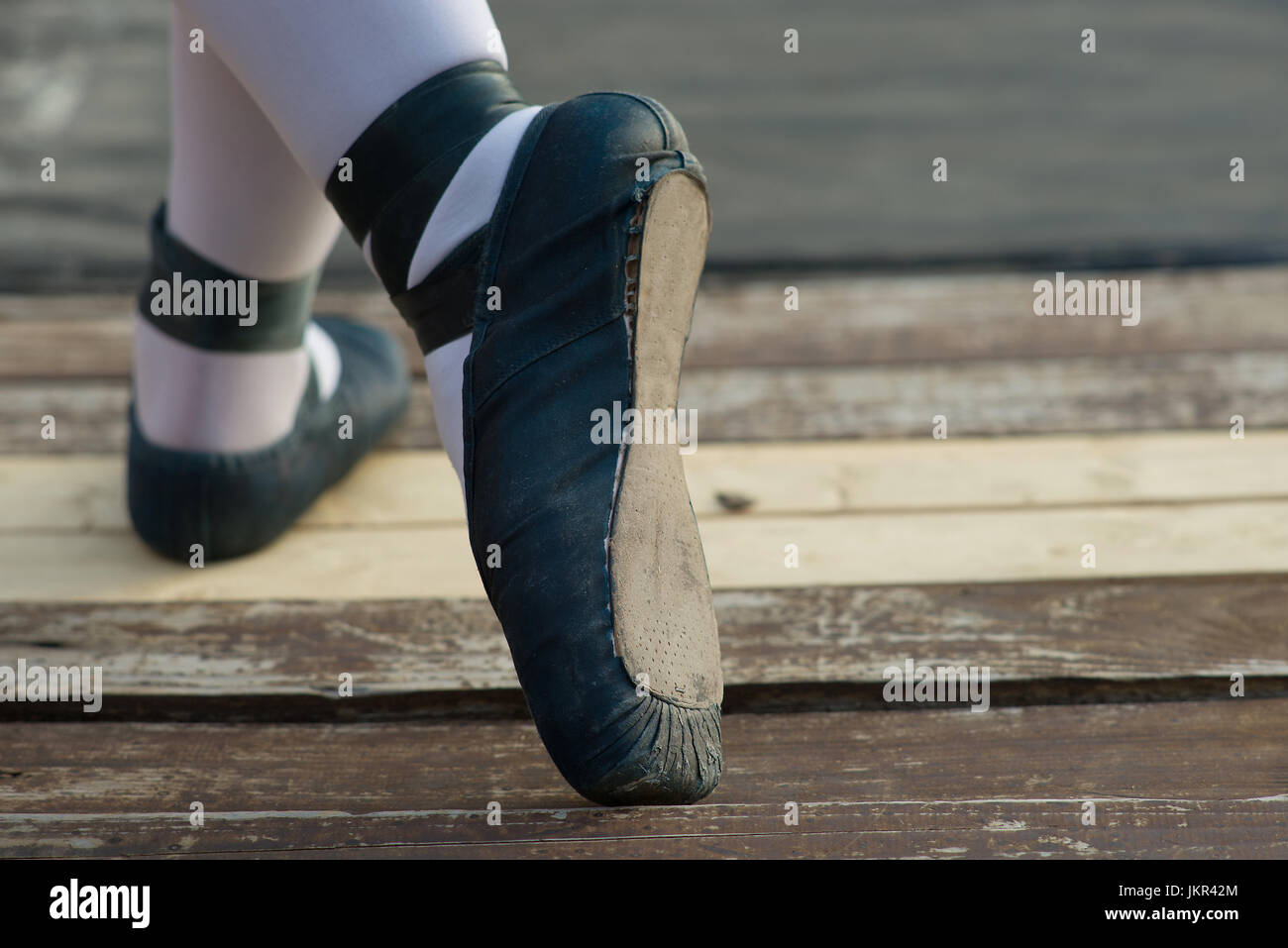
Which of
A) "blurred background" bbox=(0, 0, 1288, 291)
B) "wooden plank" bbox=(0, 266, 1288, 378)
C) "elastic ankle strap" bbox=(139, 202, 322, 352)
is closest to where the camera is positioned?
"elastic ankle strap" bbox=(139, 202, 322, 352)

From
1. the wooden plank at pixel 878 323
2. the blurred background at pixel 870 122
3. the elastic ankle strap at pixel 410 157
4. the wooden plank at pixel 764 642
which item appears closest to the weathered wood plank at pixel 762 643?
the wooden plank at pixel 764 642

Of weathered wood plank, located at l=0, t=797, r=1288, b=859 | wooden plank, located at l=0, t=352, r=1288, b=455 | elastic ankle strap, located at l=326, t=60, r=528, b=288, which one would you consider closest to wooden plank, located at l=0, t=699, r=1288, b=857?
weathered wood plank, located at l=0, t=797, r=1288, b=859

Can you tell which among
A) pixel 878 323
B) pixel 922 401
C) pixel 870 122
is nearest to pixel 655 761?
pixel 922 401

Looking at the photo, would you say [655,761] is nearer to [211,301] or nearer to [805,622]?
[805,622]

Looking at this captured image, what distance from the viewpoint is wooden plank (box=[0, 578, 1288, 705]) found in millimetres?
888

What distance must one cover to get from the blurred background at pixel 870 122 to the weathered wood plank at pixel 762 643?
2.66 feet

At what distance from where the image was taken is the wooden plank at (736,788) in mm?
720

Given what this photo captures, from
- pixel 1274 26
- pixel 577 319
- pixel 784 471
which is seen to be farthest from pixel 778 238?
pixel 1274 26

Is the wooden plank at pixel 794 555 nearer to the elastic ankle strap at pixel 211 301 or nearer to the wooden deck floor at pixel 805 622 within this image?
the wooden deck floor at pixel 805 622

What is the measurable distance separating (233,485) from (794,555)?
0.50 metres

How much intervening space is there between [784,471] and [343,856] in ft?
2.17

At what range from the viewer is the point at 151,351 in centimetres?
108

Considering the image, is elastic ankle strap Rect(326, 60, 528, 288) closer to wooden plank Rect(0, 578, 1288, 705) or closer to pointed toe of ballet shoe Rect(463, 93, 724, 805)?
pointed toe of ballet shoe Rect(463, 93, 724, 805)
